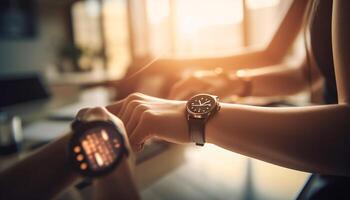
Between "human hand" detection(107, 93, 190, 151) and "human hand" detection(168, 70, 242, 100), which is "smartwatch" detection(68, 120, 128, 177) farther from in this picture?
"human hand" detection(168, 70, 242, 100)

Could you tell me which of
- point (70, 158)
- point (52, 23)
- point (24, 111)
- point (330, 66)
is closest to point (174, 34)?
point (52, 23)

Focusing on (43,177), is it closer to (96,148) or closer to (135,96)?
(96,148)

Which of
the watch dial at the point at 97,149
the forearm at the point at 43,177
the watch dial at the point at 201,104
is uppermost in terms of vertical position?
the watch dial at the point at 201,104

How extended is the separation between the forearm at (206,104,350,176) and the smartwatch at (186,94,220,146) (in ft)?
0.06

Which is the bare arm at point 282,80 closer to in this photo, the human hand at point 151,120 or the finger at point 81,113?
the human hand at point 151,120

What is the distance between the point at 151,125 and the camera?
0.45 meters

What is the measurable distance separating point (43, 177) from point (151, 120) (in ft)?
0.58

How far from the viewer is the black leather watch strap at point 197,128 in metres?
0.43

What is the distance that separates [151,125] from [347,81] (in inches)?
12.0

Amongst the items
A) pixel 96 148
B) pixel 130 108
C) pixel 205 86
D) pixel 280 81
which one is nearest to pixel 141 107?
pixel 130 108

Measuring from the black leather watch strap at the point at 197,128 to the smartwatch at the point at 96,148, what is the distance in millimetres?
153

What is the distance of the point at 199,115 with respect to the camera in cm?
43

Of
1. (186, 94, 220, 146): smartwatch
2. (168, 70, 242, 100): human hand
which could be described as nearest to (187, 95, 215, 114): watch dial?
(186, 94, 220, 146): smartwatch

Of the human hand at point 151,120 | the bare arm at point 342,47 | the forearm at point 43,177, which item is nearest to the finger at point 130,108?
the human hand at point 151,120
